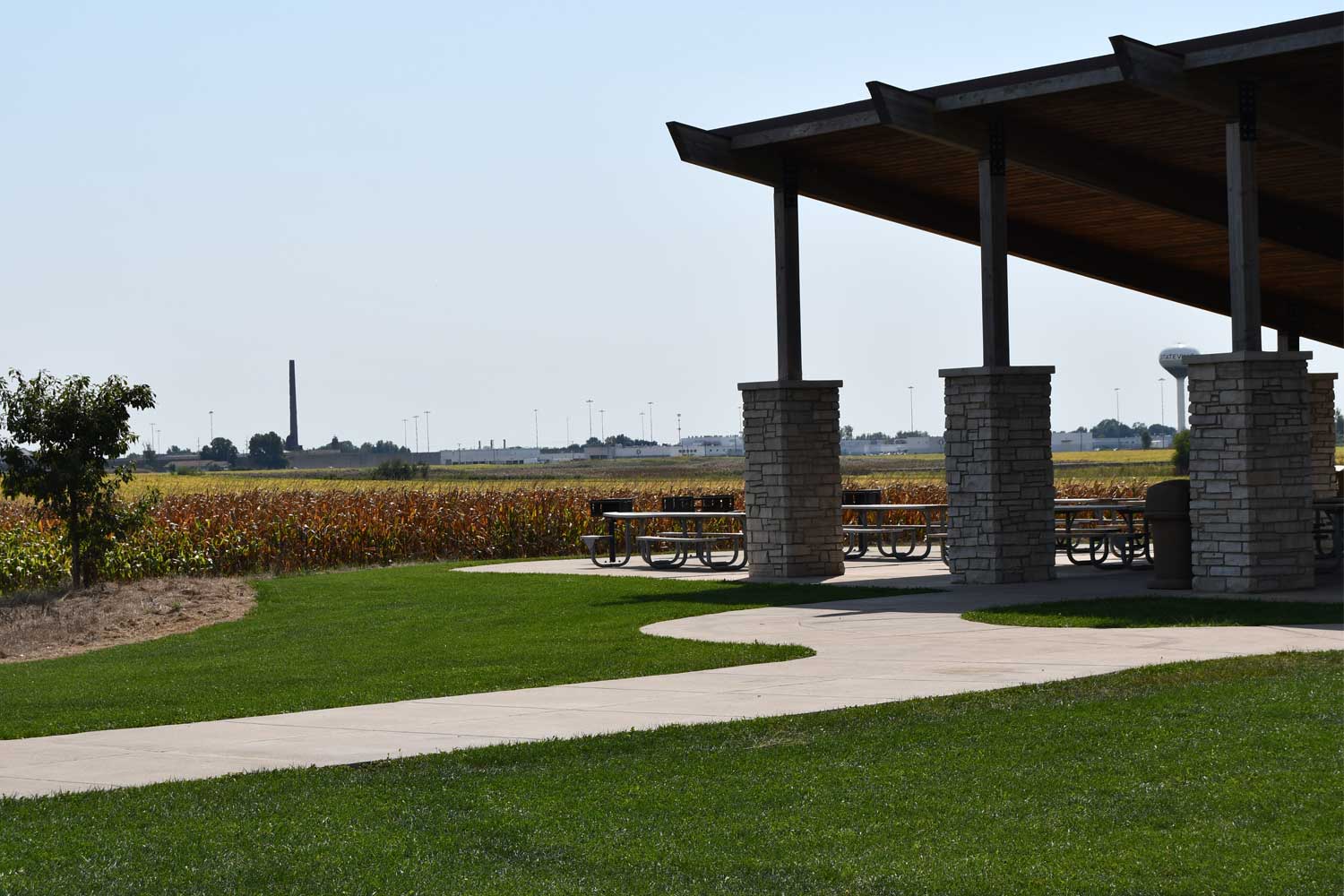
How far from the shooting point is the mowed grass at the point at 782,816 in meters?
5.93

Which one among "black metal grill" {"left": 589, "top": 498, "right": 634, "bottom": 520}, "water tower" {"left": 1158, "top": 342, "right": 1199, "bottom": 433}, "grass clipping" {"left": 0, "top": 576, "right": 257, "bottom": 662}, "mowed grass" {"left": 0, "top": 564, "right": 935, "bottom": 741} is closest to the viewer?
"mowed grass" {"left": 0, "top": 564, "right": 935, "bottom": 741}

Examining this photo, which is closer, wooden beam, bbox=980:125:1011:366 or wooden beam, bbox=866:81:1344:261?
wooden beam, bbox=866:81:1344:261

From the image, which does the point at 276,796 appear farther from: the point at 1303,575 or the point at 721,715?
the point at 1303,575

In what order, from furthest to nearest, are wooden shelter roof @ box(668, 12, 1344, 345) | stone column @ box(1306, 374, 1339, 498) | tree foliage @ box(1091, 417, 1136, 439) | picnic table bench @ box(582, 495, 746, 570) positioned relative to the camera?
tree foliage @ box(1091, 417, 1136, 439)
stone column @ box(1306, 374, 1339, 498)
picnic table bench @ box(582, 495, 746, 570)
wooden shelter roof @ box(668, 12, 1344, 345)

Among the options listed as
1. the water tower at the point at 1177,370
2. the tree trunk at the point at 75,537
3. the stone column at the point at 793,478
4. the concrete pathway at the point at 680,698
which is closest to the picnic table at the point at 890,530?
the stone column at the point at 793,478

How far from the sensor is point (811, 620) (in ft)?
49.4

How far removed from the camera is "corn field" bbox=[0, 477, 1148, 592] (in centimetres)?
2334

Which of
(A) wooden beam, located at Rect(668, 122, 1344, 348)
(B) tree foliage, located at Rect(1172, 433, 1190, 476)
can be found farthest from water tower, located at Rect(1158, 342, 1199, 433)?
(A) wooden beam, located at Rect(668, 122, 1344, 348)

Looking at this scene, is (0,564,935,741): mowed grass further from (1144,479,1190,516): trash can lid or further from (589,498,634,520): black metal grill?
(589,498,634,520): black metal grill

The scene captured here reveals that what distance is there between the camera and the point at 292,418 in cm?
13712

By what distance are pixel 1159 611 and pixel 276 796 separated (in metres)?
9.27

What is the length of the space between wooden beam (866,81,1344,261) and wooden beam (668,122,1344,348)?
292cm

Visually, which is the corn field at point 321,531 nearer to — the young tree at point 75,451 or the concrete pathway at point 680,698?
the young tree at point 75,451

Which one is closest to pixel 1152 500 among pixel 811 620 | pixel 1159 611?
pixel 1159 611
